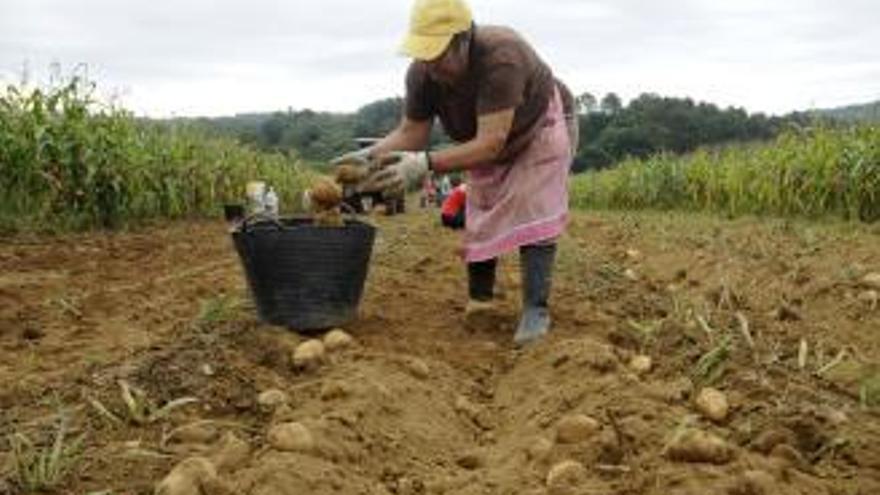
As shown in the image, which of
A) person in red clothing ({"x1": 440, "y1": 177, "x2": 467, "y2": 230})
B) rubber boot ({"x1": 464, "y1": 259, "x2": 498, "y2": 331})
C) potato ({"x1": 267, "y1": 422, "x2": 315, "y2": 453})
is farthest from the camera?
person in red clothing ({"x1": 440, "y1": 177, "x2": 467, "y2": 230})

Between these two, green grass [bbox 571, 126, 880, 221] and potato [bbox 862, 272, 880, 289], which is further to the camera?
green grass [bbox 571, 126, 880, 221]

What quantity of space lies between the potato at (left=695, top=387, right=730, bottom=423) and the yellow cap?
152cm

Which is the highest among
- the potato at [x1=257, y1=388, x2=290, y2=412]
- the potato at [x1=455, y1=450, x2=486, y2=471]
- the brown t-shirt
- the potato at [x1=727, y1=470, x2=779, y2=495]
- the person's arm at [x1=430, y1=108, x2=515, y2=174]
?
the brown t-shirt

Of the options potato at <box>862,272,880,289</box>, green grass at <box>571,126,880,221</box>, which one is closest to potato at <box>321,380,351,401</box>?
potato at <box>862,272,880,289</box>

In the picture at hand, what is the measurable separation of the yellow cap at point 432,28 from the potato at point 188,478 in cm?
190

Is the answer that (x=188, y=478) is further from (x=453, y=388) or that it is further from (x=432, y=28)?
(x=432, y=28)

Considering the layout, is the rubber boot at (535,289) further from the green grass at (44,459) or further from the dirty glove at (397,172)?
the green grass at (44,459)

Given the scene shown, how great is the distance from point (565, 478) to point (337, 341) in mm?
1467

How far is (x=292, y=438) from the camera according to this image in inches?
99.5

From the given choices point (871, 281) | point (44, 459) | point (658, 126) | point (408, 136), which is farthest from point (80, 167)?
point (658, 126)

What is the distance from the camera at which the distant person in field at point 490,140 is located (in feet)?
12.8

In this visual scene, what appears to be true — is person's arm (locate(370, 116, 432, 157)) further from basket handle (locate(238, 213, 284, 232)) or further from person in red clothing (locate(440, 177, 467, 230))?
person in red clothing (locate(440, 177, 467, 230))

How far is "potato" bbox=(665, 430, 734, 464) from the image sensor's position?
2436 millimetres

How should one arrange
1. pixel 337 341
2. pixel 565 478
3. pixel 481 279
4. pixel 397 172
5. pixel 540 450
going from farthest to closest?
pixel 481 279 → pixel 397 172 → pixel 337 341 → pixel 540 450 → pixel 565 478
